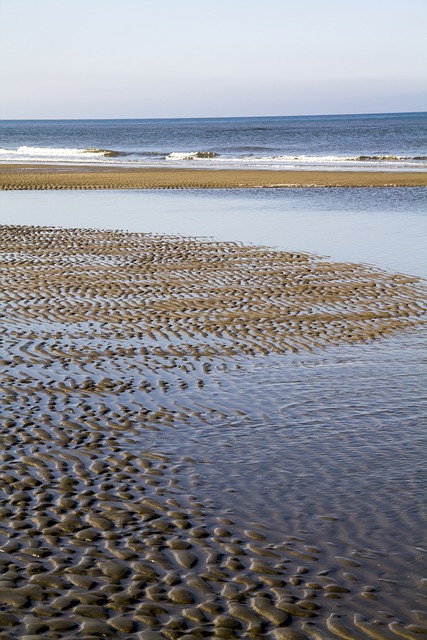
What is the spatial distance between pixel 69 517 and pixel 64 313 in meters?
7.13

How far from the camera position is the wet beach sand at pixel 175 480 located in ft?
17.1

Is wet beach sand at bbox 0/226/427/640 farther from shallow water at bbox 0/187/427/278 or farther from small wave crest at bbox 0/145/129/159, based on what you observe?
small wave crest at bbox 0/145/129/159

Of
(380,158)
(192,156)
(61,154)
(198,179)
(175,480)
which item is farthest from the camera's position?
(61,154)

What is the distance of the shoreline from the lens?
37.4m

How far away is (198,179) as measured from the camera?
41031 millimetres

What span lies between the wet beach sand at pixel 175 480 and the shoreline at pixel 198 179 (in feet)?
76.2

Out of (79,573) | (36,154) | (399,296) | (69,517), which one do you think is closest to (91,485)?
(69,517)

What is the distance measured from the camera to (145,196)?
1308 inches

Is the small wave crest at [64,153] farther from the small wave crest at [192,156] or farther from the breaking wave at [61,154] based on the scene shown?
the small wave crest at [192,156]

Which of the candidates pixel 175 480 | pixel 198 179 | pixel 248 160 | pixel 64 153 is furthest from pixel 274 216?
pixel 64 153

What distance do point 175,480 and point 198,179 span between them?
114ft

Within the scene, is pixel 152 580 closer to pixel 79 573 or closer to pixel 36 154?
pixel 79 573

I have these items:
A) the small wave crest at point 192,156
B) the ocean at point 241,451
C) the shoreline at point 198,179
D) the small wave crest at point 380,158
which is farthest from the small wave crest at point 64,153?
the ocean at point 241,451

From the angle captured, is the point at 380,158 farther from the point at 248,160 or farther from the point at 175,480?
the point at 175,480
